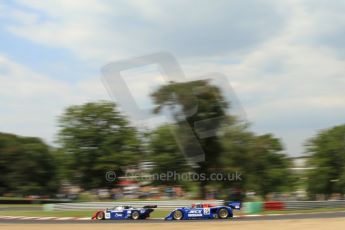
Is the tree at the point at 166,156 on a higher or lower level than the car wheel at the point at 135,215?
higher

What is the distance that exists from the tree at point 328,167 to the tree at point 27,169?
30.3 m

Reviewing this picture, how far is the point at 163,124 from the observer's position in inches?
1670

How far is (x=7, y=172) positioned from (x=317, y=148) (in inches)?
1425

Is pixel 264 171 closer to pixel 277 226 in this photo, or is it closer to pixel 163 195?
pixel 163 195

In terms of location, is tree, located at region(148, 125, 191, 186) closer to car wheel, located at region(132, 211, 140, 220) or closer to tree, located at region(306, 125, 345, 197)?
tree, located at region(306, 125, 345, 197)

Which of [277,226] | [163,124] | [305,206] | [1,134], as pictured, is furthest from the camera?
[1,134]

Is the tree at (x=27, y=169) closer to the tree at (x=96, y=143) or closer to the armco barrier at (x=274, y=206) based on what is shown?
the tree at (x=96, y=143)

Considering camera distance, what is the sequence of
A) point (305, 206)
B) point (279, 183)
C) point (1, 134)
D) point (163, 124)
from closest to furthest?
point (305, 206) → point (163, 124) → point (279, 183) → point (1, 134)

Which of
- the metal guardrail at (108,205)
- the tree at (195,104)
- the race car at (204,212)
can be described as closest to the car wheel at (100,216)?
the race car at (204,212)

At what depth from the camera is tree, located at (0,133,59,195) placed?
54625 millimetres

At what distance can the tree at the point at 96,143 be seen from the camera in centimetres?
4812

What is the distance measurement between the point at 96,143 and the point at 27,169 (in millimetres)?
11327

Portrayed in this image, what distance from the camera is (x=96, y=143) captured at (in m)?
49.7

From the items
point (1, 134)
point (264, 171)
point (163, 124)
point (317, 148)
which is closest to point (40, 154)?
point (1, 134)
